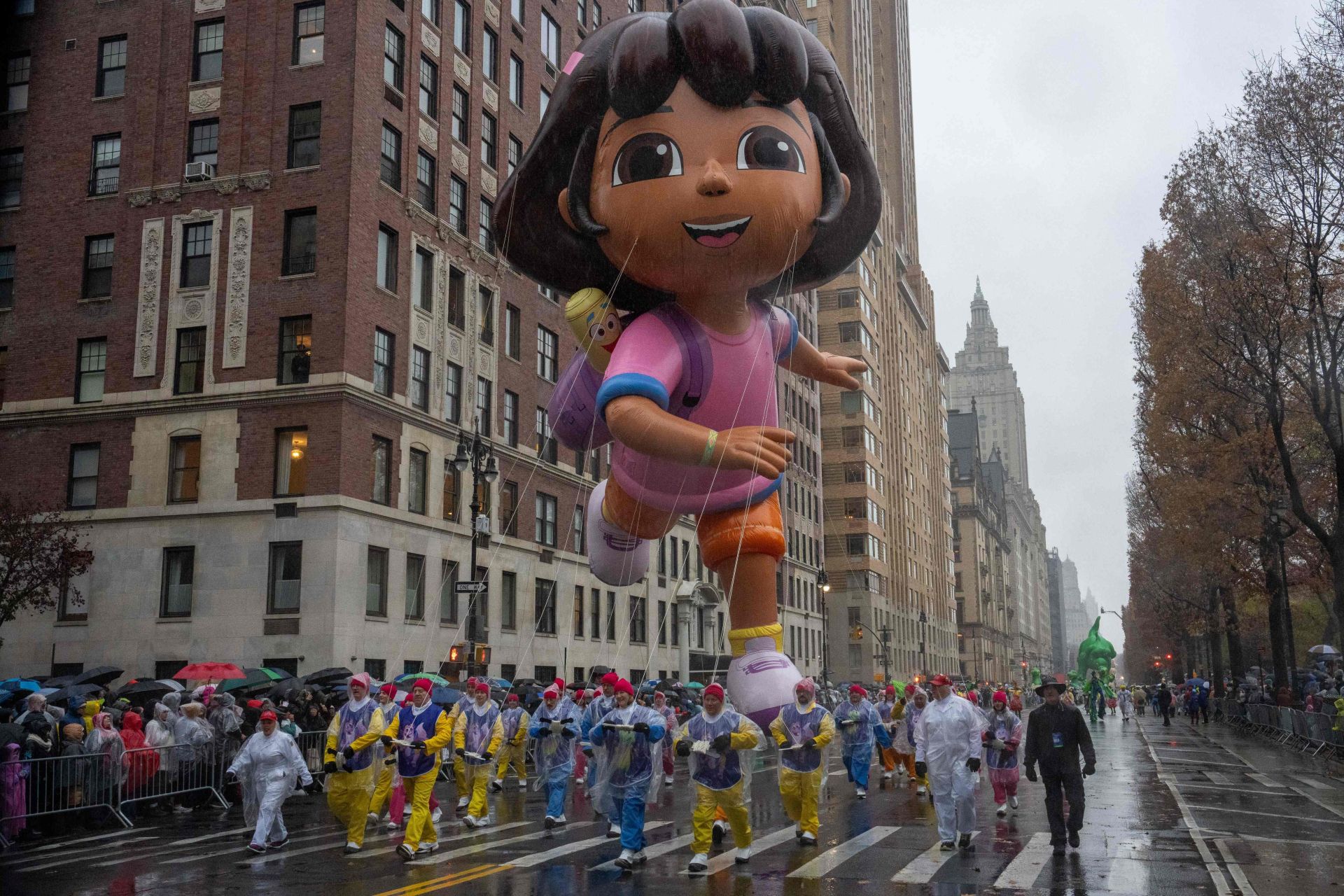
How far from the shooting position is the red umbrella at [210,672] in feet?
70.3

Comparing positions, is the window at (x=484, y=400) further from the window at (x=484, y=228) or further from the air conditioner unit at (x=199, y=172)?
the air conditioner unit at (x=199, y=172)

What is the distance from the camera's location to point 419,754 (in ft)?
42.9

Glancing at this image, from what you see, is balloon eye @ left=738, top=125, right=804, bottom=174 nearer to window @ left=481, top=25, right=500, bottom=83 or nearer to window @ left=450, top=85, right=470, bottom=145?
window @ left=450, top=85, right=470, bottom=145

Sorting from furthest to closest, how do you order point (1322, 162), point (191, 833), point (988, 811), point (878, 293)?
point (878, 293) → point (1322, 162) → point (988, 811) → point (191, 833)

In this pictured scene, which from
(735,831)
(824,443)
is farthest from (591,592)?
(824,443)

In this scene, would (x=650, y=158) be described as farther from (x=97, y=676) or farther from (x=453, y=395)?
(x=453, y=395)

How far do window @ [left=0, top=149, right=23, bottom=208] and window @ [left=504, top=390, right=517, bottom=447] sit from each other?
1477 cm

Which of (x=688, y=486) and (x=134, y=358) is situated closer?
(x=688, y=486)

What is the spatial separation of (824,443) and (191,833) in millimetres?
62448

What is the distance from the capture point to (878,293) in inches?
3270

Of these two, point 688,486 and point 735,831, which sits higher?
point 688,486

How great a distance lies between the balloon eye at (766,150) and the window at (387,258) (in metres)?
23.5

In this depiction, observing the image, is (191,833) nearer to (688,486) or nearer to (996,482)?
(688,486)

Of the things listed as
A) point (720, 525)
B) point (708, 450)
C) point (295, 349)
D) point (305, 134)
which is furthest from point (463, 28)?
point (708, 450)
